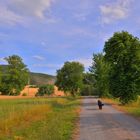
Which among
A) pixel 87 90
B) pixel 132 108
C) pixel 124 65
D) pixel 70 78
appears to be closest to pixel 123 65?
pixel 124 65

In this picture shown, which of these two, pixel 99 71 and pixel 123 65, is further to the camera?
pixel 99 71

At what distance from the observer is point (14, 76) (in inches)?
5089

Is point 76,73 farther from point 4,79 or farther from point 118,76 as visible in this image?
point 118,76

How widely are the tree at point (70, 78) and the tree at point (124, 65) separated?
74.1 metres

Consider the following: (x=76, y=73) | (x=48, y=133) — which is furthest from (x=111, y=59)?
(x=76, y=73)

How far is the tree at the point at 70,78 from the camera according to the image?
430ft

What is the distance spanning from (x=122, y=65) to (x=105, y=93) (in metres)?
47.0

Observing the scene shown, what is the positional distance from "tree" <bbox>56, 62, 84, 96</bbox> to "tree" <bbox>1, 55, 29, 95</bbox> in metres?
12.0

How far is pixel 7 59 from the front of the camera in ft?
440

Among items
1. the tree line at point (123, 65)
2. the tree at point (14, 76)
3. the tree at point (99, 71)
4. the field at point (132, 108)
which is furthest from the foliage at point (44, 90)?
the field at point (132, 108)

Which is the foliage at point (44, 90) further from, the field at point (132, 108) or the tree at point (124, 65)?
the field at point (132, 108)

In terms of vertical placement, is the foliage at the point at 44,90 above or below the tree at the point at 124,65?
above

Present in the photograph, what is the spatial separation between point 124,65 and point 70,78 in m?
78.2

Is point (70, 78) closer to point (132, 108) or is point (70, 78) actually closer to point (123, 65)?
point (123, 65)
